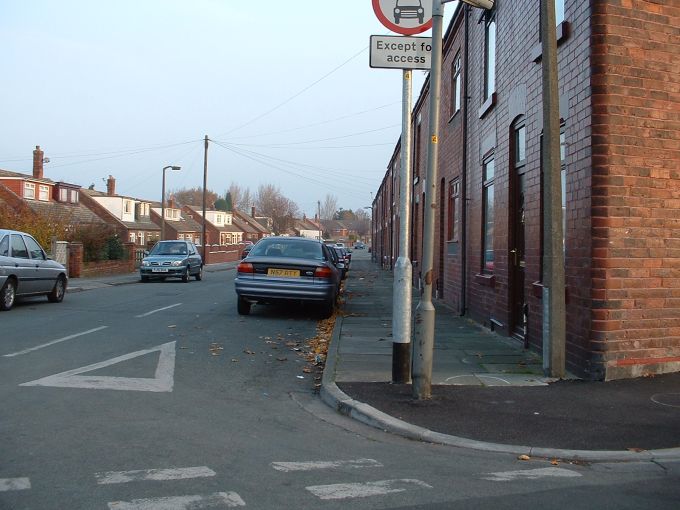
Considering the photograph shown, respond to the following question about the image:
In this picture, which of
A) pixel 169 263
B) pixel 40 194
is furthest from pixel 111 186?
pixel 169 263

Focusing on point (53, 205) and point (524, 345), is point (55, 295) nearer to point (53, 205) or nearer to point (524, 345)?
point (524, 345)

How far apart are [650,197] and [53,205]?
146 feet

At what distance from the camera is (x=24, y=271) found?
14.1m

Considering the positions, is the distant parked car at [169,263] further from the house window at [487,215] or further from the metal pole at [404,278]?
the metal pole at [404,278]

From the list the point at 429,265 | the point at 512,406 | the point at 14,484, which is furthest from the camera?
the point at 429,265

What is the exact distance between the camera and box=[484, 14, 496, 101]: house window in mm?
12045

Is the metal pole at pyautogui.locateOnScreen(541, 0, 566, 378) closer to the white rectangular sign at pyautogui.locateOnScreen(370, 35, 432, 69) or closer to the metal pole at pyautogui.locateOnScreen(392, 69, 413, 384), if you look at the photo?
the white rectangular sign at pyautogui.locateOnScreen(370, 35, 432, 69)

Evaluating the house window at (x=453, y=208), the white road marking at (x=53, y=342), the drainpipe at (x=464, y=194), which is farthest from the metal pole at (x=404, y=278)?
the house window at (x=453, y=208)

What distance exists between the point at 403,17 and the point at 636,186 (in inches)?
122

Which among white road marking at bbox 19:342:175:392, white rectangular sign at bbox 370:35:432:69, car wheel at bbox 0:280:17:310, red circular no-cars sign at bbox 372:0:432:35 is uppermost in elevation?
red circular no-cars sign at bbox 372:0:432:35

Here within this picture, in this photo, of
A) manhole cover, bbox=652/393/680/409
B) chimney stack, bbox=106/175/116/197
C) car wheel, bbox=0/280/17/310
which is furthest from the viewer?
chimney stack, bbox=106/175/116/197

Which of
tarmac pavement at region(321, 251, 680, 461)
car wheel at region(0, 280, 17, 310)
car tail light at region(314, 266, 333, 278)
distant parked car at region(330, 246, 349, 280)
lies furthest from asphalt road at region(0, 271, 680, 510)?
distant parked car at region(330, 246, 349, 280)

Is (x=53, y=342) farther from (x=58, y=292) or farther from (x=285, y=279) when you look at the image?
(x=58, y=292)

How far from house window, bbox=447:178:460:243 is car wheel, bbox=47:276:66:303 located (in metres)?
9.48
